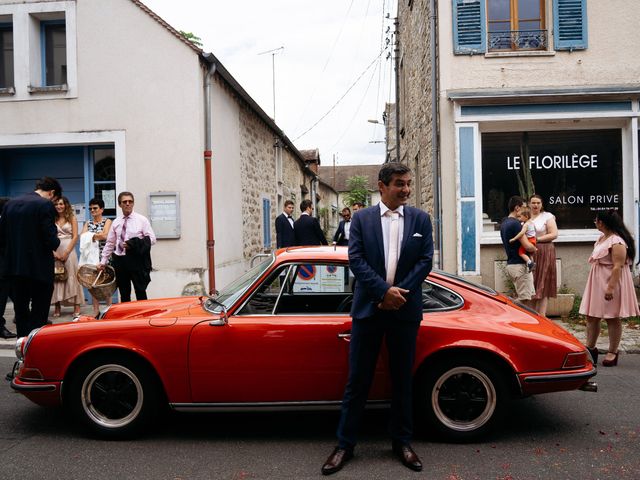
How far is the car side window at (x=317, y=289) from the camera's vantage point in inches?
176

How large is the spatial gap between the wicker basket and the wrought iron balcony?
7424 millimetres

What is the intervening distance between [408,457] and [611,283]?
3553 mm

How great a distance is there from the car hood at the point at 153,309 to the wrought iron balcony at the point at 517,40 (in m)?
8.02

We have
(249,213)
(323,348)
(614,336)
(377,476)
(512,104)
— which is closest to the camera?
(377,476)

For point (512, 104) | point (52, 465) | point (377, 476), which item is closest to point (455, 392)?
point (377, 476)

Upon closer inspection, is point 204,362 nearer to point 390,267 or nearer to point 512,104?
point 390,267

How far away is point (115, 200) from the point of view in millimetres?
10953

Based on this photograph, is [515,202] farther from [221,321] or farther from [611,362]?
[221,321]

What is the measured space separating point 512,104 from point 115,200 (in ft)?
23.6

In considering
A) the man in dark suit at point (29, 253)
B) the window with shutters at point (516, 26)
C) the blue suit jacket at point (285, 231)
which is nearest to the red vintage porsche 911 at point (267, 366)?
the man in dark suit at point (29, 253)

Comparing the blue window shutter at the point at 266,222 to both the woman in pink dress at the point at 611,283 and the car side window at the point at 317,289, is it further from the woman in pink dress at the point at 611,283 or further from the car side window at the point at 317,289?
the car side window at the point at 317,289

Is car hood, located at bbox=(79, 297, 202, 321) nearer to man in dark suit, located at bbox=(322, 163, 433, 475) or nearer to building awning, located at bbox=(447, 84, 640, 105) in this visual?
man in dark suit, located at bbox=(322, 163, 433, 475)

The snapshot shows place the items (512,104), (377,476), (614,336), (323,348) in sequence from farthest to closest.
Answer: (512,104), (614,336), (323,348), (377,476)

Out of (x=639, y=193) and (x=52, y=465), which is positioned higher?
(x=639, y=193)
